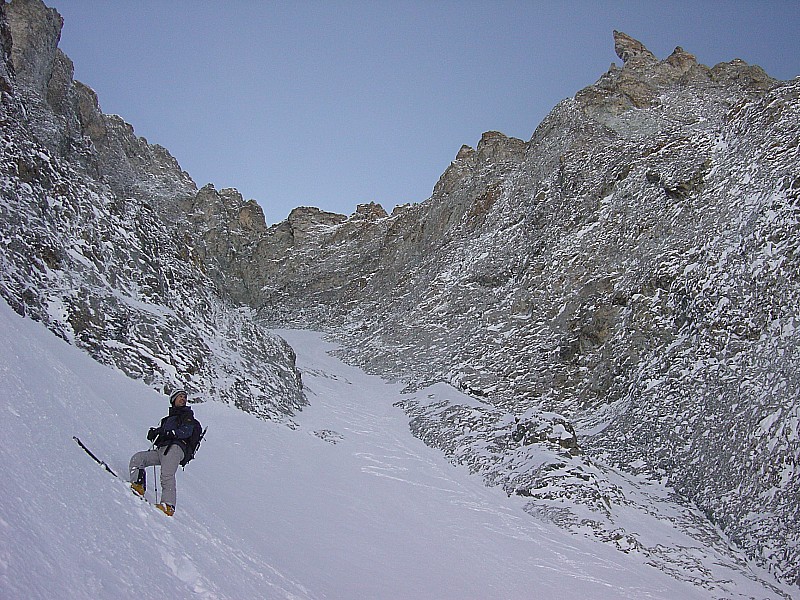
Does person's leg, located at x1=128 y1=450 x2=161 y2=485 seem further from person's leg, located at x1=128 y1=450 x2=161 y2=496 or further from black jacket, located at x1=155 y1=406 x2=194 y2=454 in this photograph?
Answer: black jacket, located at x1=155 y1=406 x2=194 y2=454

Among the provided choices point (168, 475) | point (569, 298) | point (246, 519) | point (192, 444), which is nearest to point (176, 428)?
point (192, 444)

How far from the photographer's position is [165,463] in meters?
5.98

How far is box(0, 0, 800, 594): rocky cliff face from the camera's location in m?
14.0

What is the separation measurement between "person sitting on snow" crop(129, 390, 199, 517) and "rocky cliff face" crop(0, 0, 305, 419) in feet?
22.2

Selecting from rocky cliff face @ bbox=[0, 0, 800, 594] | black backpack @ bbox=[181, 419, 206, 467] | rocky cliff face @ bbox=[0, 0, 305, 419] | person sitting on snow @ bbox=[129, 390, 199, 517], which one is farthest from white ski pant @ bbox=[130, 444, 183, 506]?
rocky cliff face @ bbox=[0, 0, 800, 594]

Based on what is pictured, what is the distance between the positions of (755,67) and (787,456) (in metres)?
47.5

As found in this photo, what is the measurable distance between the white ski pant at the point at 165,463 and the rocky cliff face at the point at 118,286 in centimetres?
697

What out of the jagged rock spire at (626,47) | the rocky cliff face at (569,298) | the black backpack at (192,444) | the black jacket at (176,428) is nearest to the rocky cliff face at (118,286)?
the rocky cliff face at (569,298)

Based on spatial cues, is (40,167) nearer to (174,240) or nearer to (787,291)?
(174,240)

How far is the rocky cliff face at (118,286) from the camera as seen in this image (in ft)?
42.6

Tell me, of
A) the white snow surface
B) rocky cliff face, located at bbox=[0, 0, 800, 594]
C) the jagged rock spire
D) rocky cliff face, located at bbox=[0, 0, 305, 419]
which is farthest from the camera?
the jagged rock spire

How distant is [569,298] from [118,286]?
20662 mm

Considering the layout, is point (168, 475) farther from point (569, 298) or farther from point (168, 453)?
point (569, 298)

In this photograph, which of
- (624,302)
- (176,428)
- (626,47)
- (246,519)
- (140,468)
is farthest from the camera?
(626,47)
